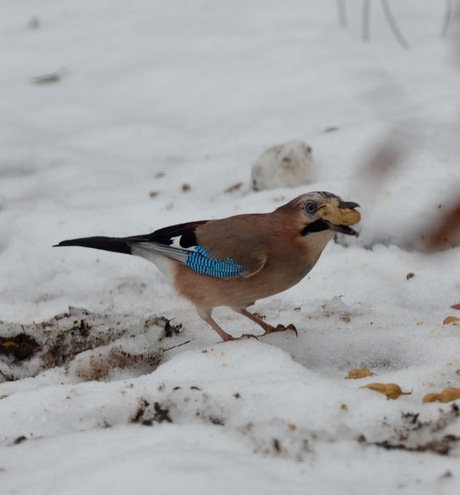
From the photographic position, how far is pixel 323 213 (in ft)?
13.0

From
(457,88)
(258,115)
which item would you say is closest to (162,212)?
(258,115)

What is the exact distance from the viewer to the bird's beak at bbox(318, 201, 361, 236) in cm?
386

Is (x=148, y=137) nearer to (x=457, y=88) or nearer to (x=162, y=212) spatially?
(x=162, y=212)

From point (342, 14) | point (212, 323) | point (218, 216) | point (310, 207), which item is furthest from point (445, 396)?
point (342, 14)

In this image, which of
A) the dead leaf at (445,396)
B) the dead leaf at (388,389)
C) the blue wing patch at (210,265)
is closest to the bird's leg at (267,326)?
the blue wing patch at (210,265)

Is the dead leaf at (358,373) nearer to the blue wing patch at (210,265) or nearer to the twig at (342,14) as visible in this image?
the blue wing patch at (210,265)

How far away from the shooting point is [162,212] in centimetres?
558

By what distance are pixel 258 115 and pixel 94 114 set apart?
3.99ft

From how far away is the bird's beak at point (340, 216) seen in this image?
3.86 meters

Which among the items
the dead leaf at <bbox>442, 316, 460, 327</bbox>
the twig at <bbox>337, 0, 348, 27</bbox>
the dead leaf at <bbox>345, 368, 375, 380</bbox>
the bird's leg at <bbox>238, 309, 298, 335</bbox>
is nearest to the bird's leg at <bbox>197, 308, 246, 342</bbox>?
the bird's leg at <bbox>238, 309, 298, 335</bbox>

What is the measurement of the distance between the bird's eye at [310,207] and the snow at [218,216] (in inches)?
13.6

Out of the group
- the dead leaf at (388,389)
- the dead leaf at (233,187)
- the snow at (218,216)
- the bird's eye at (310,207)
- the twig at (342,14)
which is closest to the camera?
the snow at (218,216)

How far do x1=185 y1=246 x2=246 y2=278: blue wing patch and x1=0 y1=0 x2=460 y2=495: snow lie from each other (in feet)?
0.85

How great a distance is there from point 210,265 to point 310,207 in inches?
18.6
